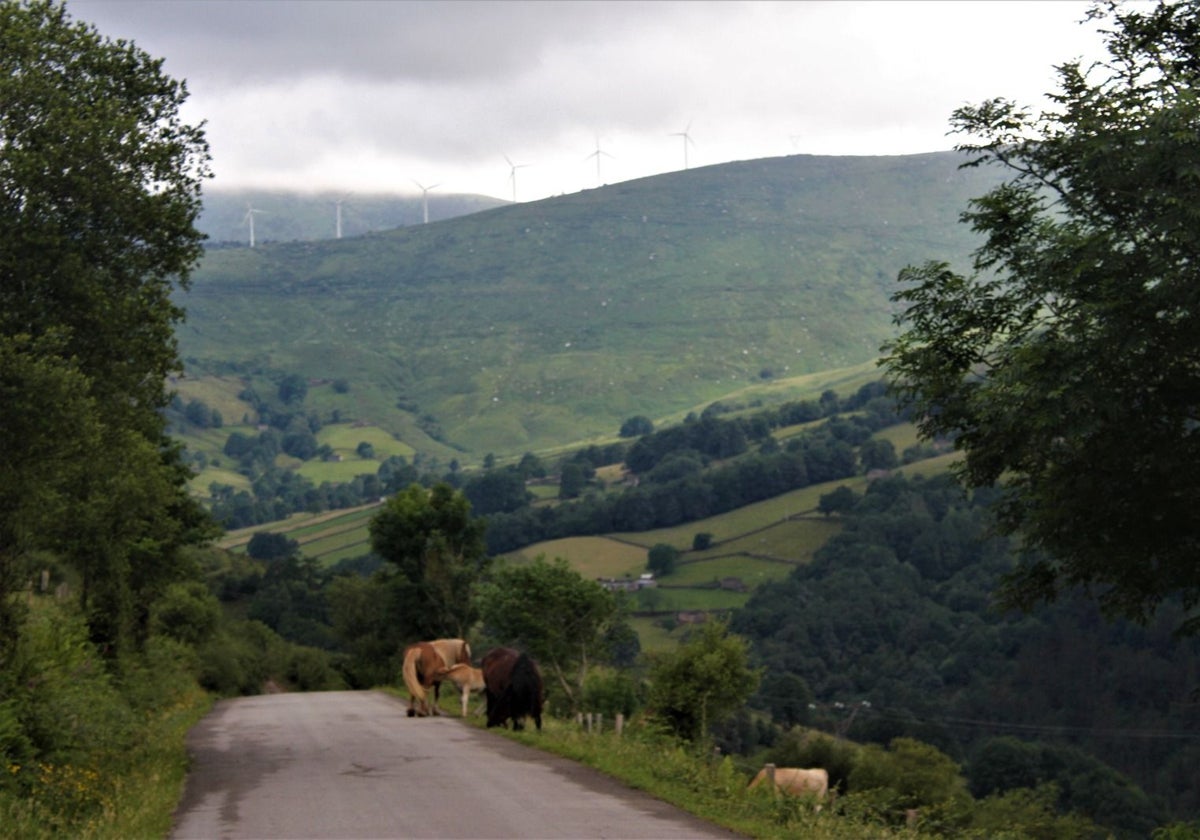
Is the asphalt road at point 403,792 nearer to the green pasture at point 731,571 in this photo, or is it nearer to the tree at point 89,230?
the tree at point 89,230

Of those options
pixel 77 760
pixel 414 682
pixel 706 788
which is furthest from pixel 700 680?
pixel 77 760

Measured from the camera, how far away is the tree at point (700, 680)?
3212cm

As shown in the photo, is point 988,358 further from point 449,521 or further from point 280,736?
point 449,521

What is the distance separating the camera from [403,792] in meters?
16.7

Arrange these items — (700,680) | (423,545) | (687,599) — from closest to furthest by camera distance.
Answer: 1. (700,680)
2. (423,545)
3. (687,599)

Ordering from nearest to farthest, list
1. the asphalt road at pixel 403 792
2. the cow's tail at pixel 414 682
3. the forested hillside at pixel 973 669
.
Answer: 1. the asphalt road at pixel 403 792
2. the cow's tail at pixel 414 682
3. the forested hillside at pixel 973 669

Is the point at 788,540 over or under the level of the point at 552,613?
under

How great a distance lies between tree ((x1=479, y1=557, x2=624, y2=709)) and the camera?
134 ft

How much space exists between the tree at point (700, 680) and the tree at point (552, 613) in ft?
24.7

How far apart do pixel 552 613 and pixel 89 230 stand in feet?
70.1

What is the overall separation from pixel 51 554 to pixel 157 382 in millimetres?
15024

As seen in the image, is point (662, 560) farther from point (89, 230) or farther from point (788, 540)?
point (89, 230)

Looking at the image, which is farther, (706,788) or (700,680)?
(700,680)

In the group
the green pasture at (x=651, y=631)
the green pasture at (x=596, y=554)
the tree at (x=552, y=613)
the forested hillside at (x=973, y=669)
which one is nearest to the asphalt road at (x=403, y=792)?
the tree at (x=552, y=613)
